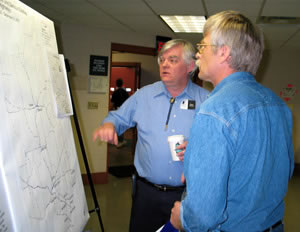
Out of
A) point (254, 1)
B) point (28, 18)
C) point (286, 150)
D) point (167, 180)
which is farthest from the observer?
point (254, 1)

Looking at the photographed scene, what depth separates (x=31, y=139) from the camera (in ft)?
3.21

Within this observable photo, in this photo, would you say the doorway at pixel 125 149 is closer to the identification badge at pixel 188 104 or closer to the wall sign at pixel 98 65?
the wall sign at pixel 98 65

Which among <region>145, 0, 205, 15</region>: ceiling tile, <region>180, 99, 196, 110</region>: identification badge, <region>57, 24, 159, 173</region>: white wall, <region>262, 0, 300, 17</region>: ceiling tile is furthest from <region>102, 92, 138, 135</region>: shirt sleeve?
<region>57, 24, 159, 173</region>: white wall

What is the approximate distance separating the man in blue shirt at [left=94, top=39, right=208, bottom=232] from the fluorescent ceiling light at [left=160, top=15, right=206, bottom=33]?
1.68 metres

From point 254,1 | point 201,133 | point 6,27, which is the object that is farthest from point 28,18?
point 254,1

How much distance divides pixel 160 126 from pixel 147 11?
1885mm

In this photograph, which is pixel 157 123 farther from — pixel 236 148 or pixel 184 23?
pixel 184 23

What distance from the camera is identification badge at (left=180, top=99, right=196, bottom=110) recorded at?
1755 millimetres

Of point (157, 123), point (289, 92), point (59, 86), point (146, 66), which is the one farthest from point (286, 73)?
point (59, 86)

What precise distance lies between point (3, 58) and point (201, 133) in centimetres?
72

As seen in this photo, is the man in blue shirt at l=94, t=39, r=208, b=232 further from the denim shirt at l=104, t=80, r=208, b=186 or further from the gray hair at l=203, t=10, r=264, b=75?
the gray hair at l=203, t=10, r=264, b=75

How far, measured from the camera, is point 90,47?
3.93 meters

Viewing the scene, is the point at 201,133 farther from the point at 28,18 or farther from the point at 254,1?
the point at 254,1

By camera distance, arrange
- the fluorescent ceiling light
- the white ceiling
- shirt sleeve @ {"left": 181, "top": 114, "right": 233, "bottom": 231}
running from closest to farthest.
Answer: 1. shirt sleeve @ {"left": 181, "top": 114, "right": 233, "bottom": 231}
2. the white ceiling
3. the fluorescent ceiling light
